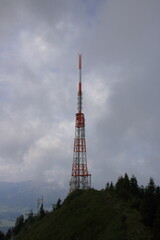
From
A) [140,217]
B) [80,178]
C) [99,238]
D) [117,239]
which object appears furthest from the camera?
[80,178]

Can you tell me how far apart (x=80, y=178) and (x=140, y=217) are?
25435 mm

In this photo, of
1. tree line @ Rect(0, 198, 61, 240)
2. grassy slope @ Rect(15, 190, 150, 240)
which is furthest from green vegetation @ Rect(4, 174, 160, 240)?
tree line @ Rect(0, 198, 61, 240)

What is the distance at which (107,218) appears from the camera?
36344mm

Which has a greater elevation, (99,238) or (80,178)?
(80,178)

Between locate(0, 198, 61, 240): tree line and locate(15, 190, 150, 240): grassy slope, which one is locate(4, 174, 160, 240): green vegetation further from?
locate(0, 198, 61, 240): tree line

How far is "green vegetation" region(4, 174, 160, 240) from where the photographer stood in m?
31.1

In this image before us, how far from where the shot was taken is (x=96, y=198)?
150 ft

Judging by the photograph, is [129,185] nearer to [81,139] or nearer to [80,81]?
[81,139]

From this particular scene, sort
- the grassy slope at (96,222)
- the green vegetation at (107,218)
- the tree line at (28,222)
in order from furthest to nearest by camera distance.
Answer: the tree line at (28,222) < the grassy slope at (96,222) < the green vegetation at (107,218)

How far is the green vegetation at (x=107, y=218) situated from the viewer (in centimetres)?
3108

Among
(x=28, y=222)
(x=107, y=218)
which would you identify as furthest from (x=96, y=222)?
(x=28, y=222)

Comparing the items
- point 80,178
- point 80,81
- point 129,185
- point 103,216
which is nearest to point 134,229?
point 103,216

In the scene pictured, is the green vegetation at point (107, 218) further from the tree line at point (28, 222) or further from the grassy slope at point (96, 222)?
the tree line at point (28, 222)

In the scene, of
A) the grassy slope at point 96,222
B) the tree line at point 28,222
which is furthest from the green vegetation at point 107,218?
the tree line at point 28,222
